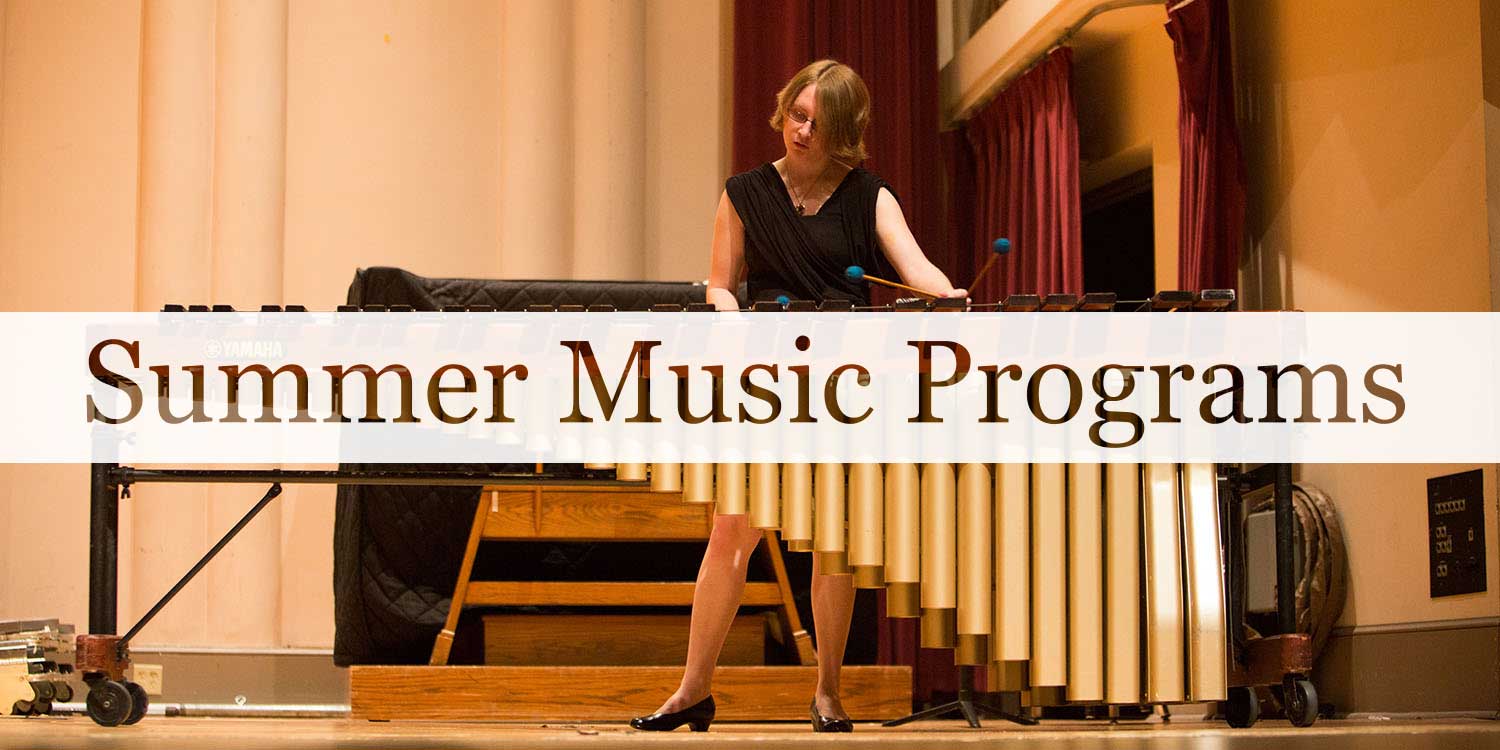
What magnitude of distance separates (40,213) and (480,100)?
1624 mm

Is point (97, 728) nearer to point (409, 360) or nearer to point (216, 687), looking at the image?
point (409, 360)

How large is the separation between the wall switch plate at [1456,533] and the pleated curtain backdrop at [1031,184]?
1671 mm

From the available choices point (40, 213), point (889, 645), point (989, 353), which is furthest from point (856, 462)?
point (40, 213)

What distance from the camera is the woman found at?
3160 mm

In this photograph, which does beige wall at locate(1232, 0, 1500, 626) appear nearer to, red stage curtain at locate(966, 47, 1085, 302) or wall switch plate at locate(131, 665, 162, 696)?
red stage curtain at locate(966, 47, 1085, 302)

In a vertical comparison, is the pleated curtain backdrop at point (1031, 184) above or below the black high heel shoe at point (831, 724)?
above

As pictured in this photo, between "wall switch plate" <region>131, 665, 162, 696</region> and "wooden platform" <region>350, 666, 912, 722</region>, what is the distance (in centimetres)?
157

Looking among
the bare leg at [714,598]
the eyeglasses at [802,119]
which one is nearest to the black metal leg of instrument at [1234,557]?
the bare leg at [714,598]

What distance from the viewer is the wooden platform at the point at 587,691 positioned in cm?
395

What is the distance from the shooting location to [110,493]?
11.3 ft

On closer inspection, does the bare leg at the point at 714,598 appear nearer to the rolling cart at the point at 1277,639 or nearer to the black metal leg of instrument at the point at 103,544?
the rolling cart at the point at 1277,639

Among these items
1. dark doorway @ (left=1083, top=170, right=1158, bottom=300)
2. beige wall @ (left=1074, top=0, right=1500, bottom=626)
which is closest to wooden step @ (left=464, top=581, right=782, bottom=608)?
beige wall @ (left=1074, top=0, right=1500, bottom=626)

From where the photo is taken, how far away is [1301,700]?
308 cm

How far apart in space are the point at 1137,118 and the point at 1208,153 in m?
0.84
